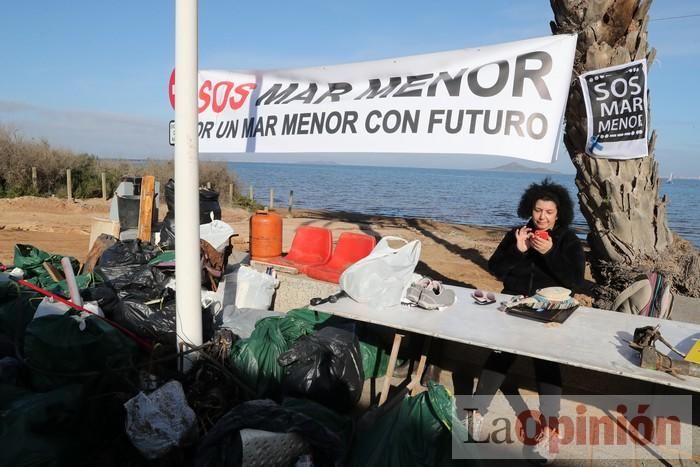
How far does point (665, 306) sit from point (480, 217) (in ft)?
85.5

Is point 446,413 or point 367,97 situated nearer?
point 446,413

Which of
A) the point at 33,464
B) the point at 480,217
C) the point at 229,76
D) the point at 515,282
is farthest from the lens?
the point at 480,217

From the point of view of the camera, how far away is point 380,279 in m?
3.45

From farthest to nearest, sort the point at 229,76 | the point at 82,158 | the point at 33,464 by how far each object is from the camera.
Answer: the point at 82,158 → the point at 229,76 → the point at 33,464

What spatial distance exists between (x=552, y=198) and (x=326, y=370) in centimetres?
203

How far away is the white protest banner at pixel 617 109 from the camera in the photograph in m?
4.15

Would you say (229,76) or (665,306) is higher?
(229,76)

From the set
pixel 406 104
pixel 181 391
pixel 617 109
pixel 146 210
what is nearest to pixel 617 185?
pixel 617 109

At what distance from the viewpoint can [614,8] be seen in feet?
15.3

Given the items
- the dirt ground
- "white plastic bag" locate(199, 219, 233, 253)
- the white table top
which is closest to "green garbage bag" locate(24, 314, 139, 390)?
the white table top

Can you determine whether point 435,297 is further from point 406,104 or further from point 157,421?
point 157,421

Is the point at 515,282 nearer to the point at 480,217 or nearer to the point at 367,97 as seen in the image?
the point at 367,97

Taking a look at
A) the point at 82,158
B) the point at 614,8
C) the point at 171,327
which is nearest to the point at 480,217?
the point at 82,158

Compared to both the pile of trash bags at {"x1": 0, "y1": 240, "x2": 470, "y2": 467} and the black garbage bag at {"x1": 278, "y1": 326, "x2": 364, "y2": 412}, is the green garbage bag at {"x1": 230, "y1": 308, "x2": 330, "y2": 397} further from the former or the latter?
the black garbage bag at {"x1": 278, "y1": 326, "x2": 364, "y2": 412}
